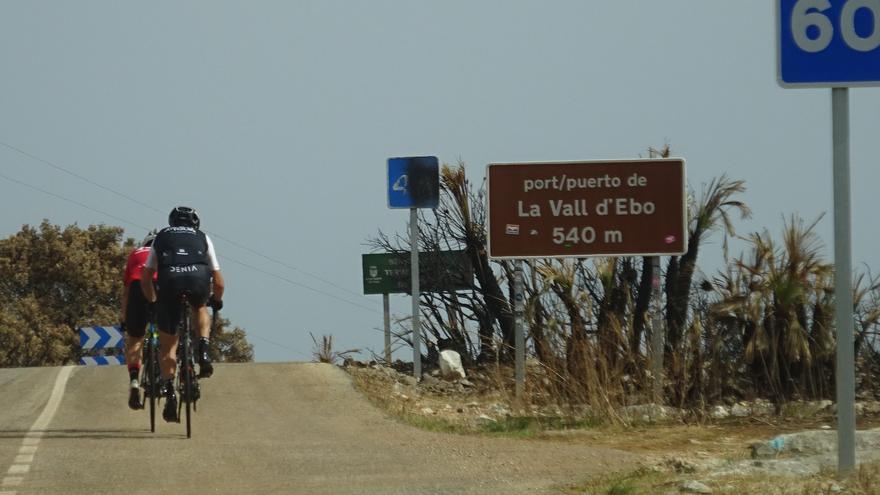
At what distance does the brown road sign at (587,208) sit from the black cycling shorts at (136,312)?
5.64 meters

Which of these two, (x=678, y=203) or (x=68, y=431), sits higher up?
(x=678, y=203)

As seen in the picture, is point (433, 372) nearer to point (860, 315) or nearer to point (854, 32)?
point (860, 315)

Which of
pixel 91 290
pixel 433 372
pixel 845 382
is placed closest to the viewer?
pixel 845 382

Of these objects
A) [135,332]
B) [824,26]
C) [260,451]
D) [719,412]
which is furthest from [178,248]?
[824,26]

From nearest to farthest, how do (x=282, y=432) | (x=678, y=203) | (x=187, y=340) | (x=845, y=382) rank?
(x=845, y=382)
(x=187, y=340)
(x=282, y=432)
(x=678, y=203)

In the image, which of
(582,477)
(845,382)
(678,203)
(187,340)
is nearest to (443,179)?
(678,203)

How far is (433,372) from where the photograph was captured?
74.5ft

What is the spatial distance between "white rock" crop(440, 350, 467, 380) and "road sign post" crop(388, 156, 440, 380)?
1.93 feet

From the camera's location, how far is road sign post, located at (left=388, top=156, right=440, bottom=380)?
2123 centimetres

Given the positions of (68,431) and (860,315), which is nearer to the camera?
(68,431)

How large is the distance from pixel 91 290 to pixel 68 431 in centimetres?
4361

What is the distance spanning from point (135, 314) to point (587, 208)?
6.52 metres

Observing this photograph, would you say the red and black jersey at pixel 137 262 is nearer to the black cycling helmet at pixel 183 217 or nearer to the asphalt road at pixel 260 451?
the black cycling helmet at pixel 183 217

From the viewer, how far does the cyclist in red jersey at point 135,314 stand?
1365cm
